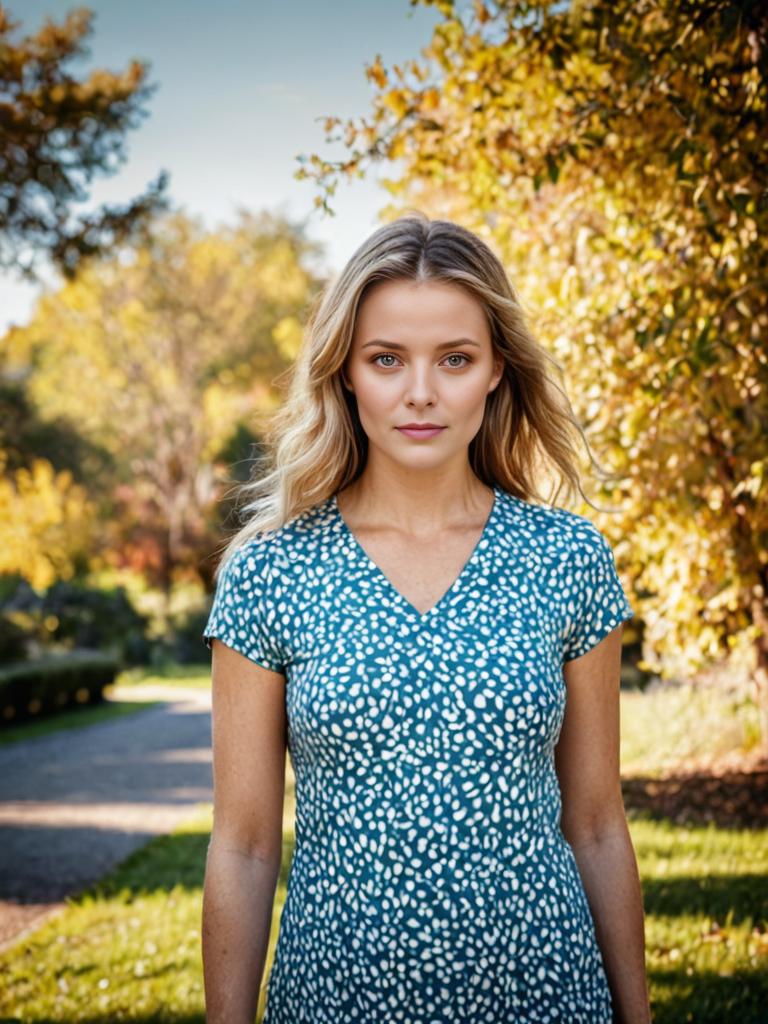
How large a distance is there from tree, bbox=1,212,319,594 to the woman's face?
29855 mm

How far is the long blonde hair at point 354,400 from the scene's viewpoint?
2018 mm

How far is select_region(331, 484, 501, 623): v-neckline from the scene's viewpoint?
1899mm

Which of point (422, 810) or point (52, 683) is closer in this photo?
point (422, 810)

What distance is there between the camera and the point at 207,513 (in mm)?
32844

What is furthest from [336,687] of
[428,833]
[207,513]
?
[207,513]

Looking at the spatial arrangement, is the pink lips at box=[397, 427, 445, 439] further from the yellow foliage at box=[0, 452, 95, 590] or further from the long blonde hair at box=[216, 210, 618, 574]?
the yellow foliage at box=[0, 452, 95, 590]

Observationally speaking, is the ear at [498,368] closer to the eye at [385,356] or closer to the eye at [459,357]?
the eye at [459,357]

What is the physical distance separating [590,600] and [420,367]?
1.89ft

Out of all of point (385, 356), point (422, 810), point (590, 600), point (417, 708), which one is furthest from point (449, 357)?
point (422, 810)

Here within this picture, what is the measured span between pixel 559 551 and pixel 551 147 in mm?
2908

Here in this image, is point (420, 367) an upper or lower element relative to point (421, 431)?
upper

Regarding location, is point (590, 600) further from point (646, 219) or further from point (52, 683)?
point (52, 683)

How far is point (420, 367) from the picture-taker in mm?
1931

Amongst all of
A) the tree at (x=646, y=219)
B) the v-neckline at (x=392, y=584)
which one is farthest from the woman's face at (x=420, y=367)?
the tree at (x=646, y=219)
